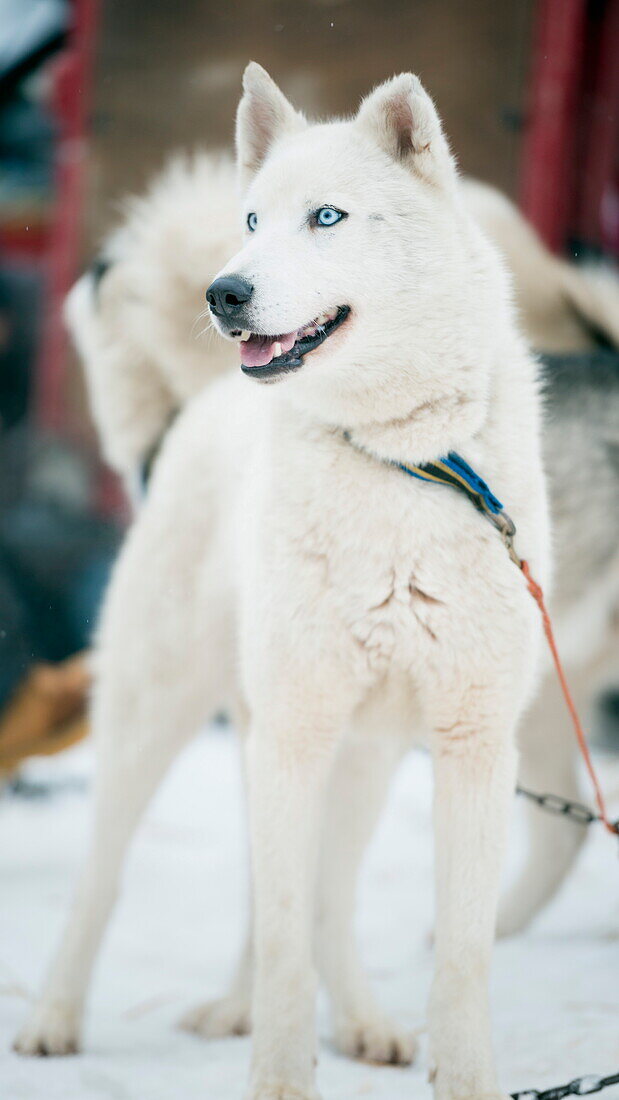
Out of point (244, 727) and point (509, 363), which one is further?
point (244, 727)

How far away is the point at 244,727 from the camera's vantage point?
2008 mm

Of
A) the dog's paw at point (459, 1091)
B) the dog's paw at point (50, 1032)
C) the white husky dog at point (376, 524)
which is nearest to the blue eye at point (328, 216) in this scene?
the white husky dog at point (376, 524)

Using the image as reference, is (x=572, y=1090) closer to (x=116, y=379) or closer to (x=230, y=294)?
(x=230, y=294)

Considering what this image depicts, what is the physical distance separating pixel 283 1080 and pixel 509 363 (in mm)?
1015

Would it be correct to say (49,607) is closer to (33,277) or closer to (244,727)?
(244,727)

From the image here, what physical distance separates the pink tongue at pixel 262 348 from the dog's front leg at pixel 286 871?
461mm

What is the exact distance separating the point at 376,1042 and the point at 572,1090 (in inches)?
17.1

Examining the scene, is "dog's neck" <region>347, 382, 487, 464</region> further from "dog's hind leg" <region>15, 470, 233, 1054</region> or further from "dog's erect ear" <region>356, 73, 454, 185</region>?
"dog's hind leg" <region>15, 470, 233, 1054</region>

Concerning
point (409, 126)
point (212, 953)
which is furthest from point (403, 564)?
point (212, 953)

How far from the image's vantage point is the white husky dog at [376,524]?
134 centimetres

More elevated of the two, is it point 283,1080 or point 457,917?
point 457,917

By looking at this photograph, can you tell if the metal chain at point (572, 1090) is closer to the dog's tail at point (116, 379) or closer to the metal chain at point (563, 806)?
the metal chain at point (563, 806)

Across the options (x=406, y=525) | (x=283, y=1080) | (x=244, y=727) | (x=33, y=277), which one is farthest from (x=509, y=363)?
(x=33, y=277)

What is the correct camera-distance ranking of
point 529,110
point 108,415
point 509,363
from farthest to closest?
point 529,110
point 108,415
point 509,363
